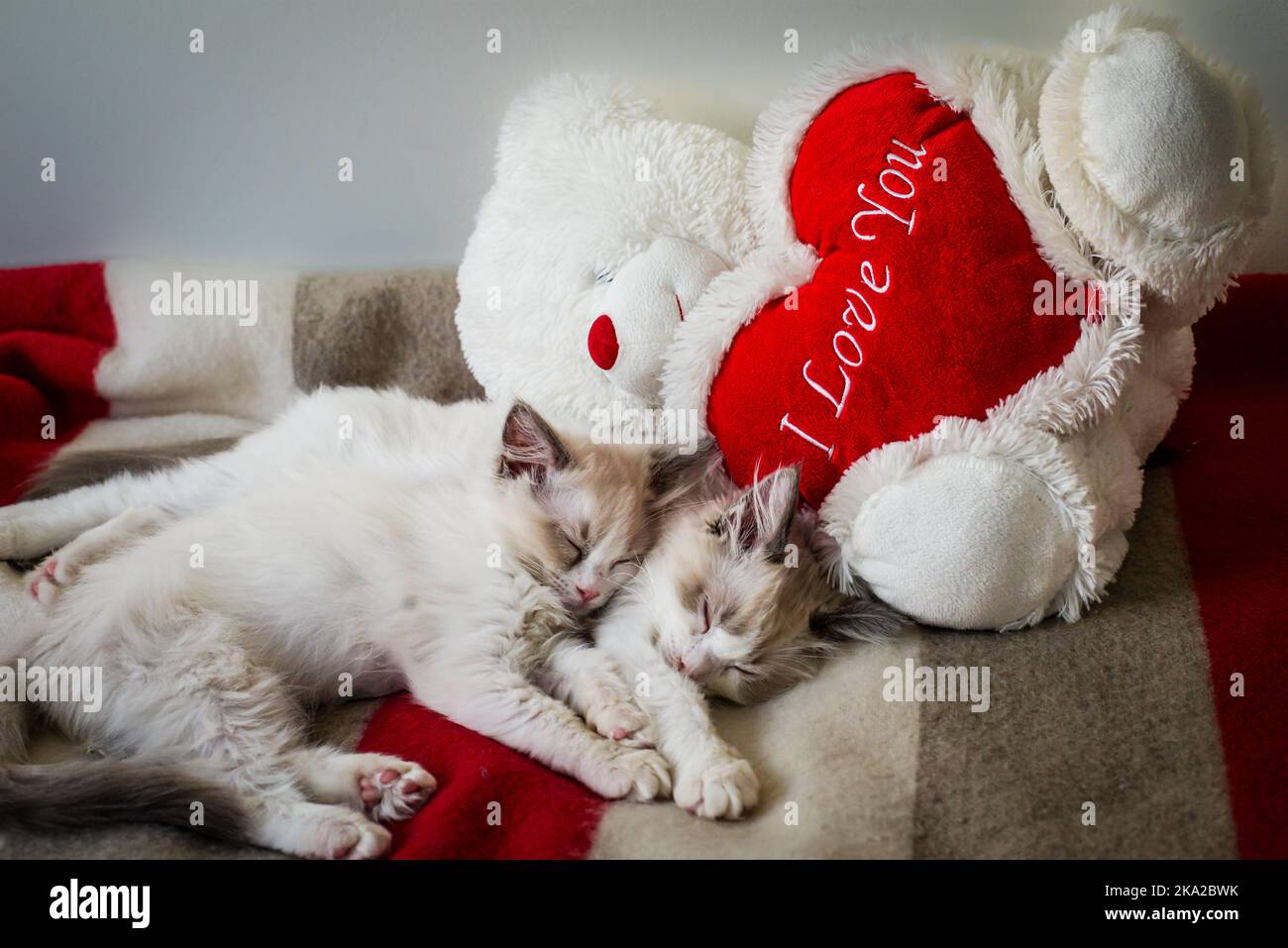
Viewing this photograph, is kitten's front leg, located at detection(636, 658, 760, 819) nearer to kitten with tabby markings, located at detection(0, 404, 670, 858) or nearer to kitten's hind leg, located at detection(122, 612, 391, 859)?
kitten with tabby markings, located at detection(0, 404, 670, 858)

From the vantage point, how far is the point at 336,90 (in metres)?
1.84

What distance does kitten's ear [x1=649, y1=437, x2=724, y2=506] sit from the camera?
148 cm

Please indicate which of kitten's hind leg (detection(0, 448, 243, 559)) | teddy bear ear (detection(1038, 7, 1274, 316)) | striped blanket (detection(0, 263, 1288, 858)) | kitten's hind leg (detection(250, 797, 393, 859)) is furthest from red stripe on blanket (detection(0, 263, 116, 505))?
teddy bear ear (detection(1038, 7, 1274, 316))

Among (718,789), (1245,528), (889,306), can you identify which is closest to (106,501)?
(718,789)

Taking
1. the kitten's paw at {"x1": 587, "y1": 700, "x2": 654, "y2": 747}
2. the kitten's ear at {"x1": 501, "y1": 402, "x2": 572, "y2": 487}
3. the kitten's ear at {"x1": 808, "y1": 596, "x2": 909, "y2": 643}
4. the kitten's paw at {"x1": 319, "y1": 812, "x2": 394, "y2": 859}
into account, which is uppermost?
the kitten's ear at {"x1": 501, "y1": 402, "x2": 572, "y2": 487}

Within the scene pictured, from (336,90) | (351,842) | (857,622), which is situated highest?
(336,90)

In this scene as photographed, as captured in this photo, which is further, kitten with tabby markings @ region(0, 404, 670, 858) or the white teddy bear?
the white teddy bear

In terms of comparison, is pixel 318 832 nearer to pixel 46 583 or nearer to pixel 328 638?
pixel 328 638

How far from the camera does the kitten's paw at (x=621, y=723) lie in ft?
3.95

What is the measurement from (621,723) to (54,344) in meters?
1.33

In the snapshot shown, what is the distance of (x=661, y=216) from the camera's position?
1.56 metres

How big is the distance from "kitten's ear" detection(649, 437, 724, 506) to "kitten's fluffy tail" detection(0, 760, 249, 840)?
671 mm

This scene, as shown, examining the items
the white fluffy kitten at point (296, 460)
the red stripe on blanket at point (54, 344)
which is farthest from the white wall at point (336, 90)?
the white fluffy kitten at point (296, 460)
